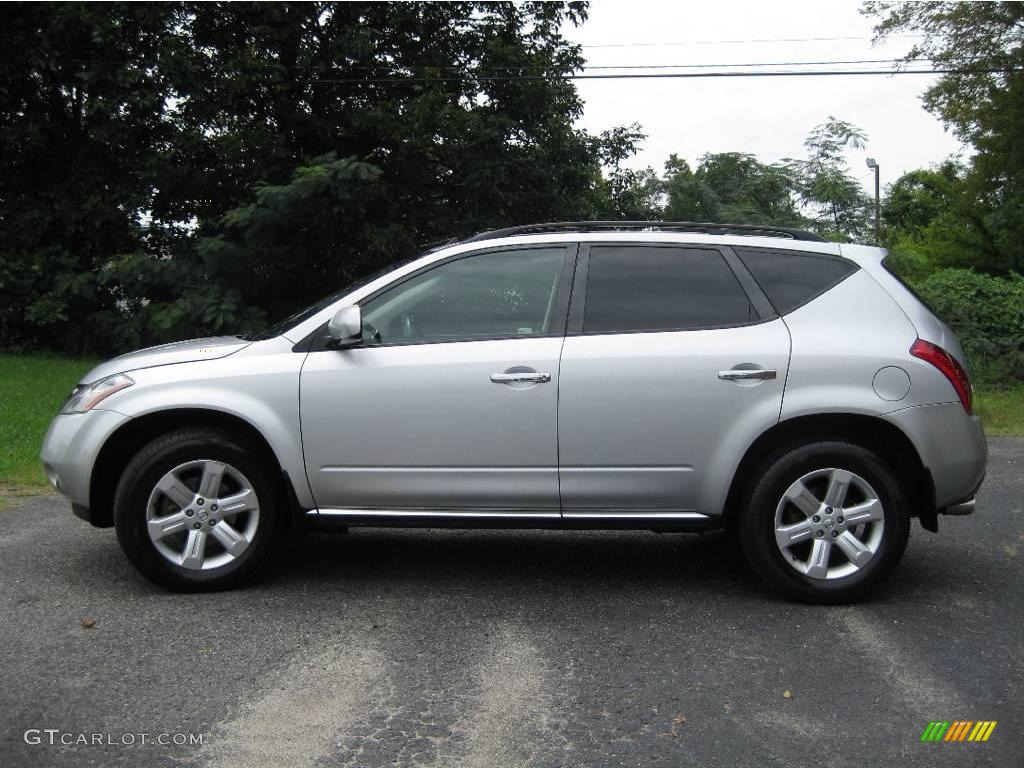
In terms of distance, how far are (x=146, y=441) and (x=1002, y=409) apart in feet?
37.7

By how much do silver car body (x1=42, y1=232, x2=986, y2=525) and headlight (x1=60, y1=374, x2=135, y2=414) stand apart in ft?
0.15

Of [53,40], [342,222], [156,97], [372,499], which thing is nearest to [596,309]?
[372,499]

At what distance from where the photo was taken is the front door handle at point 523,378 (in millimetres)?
4844

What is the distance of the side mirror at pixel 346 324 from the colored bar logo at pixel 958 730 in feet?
9.52

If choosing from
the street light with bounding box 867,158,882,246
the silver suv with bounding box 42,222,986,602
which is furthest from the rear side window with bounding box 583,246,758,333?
the street light with bounding box 867,158,882,246

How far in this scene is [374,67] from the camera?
19.5 metres

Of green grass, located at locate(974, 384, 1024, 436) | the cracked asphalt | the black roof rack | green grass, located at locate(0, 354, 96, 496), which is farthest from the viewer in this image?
green grass, located at locate(974, 384, 1024, 436)

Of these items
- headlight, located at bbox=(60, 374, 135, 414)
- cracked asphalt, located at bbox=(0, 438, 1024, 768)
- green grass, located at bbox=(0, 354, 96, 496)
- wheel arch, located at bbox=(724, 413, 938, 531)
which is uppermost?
headlight, located at bbox=(60, 374, 135, 414)

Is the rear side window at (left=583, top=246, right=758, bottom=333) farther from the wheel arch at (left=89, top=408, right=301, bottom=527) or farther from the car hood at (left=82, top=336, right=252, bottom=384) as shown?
the car hood at (left=82, top=336, right=252, bottom=384)

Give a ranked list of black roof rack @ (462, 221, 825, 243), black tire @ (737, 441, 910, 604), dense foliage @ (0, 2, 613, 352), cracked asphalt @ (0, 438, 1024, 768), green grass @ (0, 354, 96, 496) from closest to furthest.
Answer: cracked asphalt @ (0, 438, 1024, 768) → black tire @ (737, 441, 910, 604) → black roof rack @ (462, 221, 825, 243) → green grass @ (0, 354, 96, 496) → dense foliage @ (0, 2, 613, 352)

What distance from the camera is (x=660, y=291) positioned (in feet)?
16.6

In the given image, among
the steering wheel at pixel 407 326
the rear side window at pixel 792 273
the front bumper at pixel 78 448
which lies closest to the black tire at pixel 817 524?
the rear side window at pixel 792 273

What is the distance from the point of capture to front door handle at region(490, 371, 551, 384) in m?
4.84

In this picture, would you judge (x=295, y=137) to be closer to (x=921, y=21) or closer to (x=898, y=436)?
(x=921, y=21)
